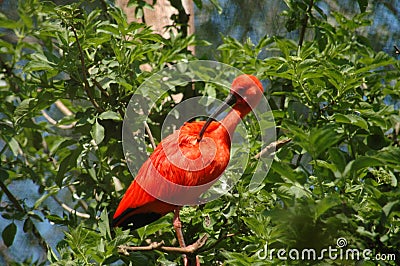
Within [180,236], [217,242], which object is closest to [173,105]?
[180,236]

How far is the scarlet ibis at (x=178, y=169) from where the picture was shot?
2365 millimetres

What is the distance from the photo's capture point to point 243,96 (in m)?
2.50

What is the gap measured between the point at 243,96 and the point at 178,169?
0.40m

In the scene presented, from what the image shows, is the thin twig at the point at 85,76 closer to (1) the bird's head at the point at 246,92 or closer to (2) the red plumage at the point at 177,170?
(2) the red plumage at the point at 177,170

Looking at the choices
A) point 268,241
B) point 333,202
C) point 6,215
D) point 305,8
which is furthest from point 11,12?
point 333,202

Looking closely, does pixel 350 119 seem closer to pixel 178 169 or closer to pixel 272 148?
pixel 272 148

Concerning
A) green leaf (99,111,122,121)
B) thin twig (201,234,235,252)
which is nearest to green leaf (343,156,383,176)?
thin twig (201,234,235,252)

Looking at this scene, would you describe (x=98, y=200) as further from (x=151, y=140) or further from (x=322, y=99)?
(x=322, y=99)

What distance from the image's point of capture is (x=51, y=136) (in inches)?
137
